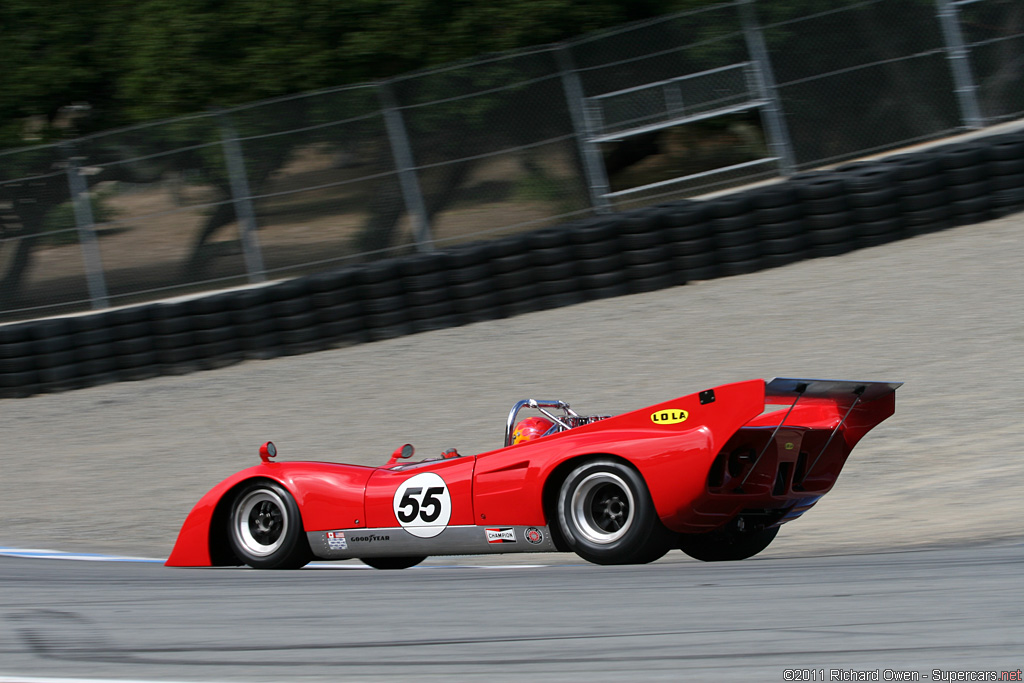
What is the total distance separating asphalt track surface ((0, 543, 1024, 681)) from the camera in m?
3.14

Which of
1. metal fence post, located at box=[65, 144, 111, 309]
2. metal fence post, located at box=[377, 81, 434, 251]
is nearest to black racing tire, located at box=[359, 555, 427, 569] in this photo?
metal fence post, located at box=[377, 81, 434, 251]

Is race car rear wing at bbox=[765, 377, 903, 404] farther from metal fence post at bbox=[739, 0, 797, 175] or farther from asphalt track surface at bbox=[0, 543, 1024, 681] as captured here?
metal fence post at bbox=[739, 0, 797, 175]

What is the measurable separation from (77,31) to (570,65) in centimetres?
779

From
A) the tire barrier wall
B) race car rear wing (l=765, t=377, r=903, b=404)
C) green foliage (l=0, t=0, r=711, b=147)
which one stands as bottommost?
race car rear wing (l=765, t=377, r=903, b=404)

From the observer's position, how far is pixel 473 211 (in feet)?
37.4

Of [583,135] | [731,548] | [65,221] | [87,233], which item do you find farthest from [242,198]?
[731,548]

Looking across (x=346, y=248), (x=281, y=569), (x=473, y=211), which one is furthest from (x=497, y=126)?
(x=281, y=569)

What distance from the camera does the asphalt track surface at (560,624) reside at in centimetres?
314

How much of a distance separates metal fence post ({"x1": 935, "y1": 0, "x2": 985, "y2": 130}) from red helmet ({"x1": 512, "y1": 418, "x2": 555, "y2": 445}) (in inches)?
315

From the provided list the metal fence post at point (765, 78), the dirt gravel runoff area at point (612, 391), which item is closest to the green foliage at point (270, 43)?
the metal fence post at point (765, 78)

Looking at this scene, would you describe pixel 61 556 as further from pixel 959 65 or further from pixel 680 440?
pixel 959 65

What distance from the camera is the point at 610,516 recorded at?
15.5ft

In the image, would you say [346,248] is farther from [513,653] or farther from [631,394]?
[513,653]

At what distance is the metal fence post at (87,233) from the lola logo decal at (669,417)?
842cm
